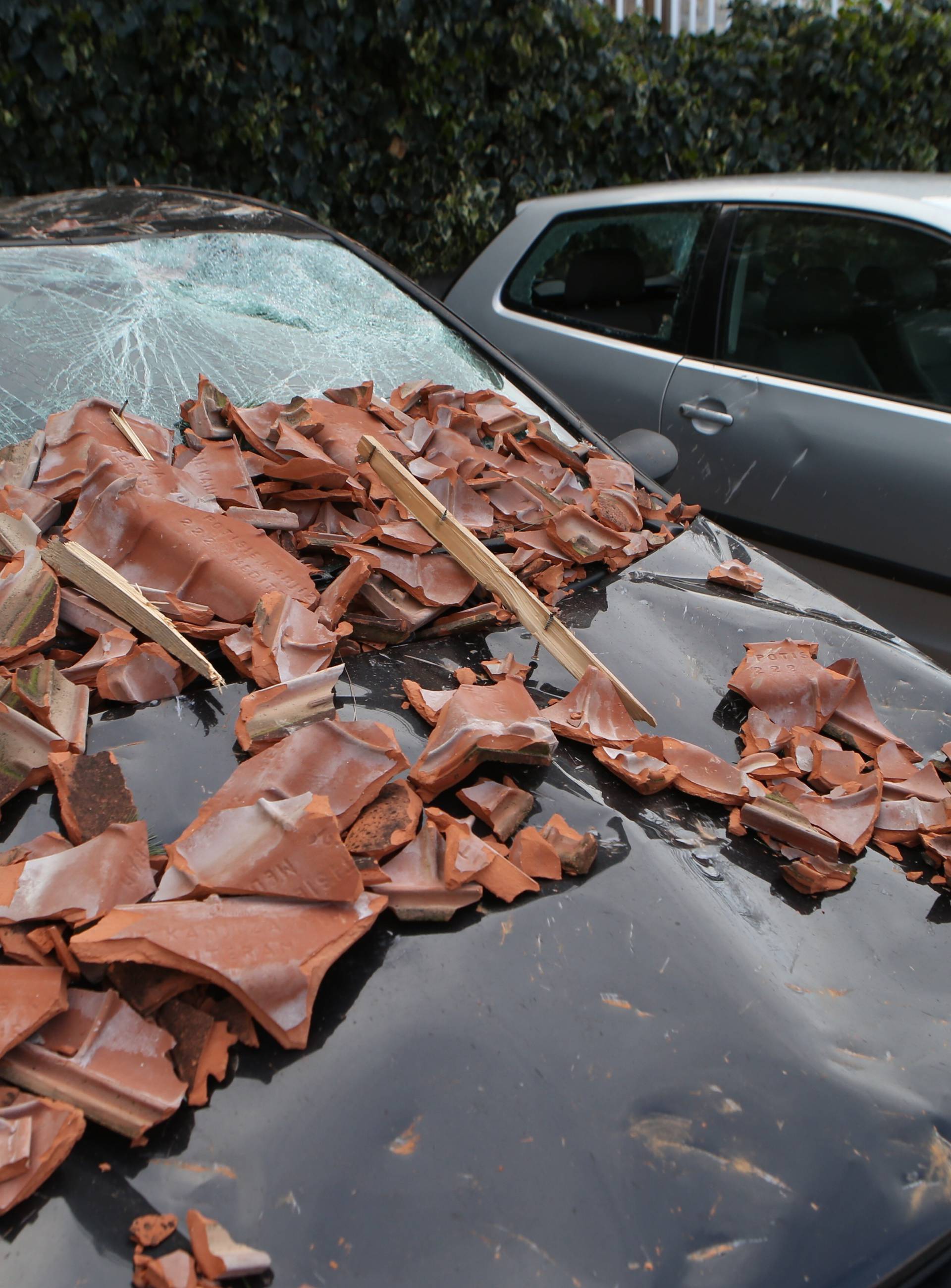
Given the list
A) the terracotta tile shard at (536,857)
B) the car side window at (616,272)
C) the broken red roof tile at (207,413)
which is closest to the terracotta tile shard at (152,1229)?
the terracotta tile shard at (536,857)

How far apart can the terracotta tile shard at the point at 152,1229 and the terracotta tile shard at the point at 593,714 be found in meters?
0.78

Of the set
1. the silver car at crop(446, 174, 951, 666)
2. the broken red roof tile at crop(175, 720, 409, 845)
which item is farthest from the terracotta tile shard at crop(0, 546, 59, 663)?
the silver car at crop(446, 174, 951, 666)

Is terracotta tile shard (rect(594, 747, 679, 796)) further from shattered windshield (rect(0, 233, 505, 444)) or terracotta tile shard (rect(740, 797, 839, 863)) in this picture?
shattered windshield (rect(0, 233, 505, 444))

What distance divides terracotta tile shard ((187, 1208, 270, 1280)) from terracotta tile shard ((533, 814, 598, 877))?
0.52 meters

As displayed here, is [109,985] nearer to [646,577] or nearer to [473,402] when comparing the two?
[646,577]

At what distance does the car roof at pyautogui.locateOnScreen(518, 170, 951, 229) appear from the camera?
300 centimetres

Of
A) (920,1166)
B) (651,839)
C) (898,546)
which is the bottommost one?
(898,546)

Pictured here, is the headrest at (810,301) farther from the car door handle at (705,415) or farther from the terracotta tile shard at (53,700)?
the terracotta tile shard at (53,700)

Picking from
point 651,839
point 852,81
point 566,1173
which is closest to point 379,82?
point 852,81

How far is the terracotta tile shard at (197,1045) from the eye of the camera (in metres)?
0.92

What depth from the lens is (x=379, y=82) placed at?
19.2 feet

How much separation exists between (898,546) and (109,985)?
8.79 ft

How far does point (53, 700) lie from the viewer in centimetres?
128

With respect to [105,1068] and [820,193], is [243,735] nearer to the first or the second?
[105,1068]
